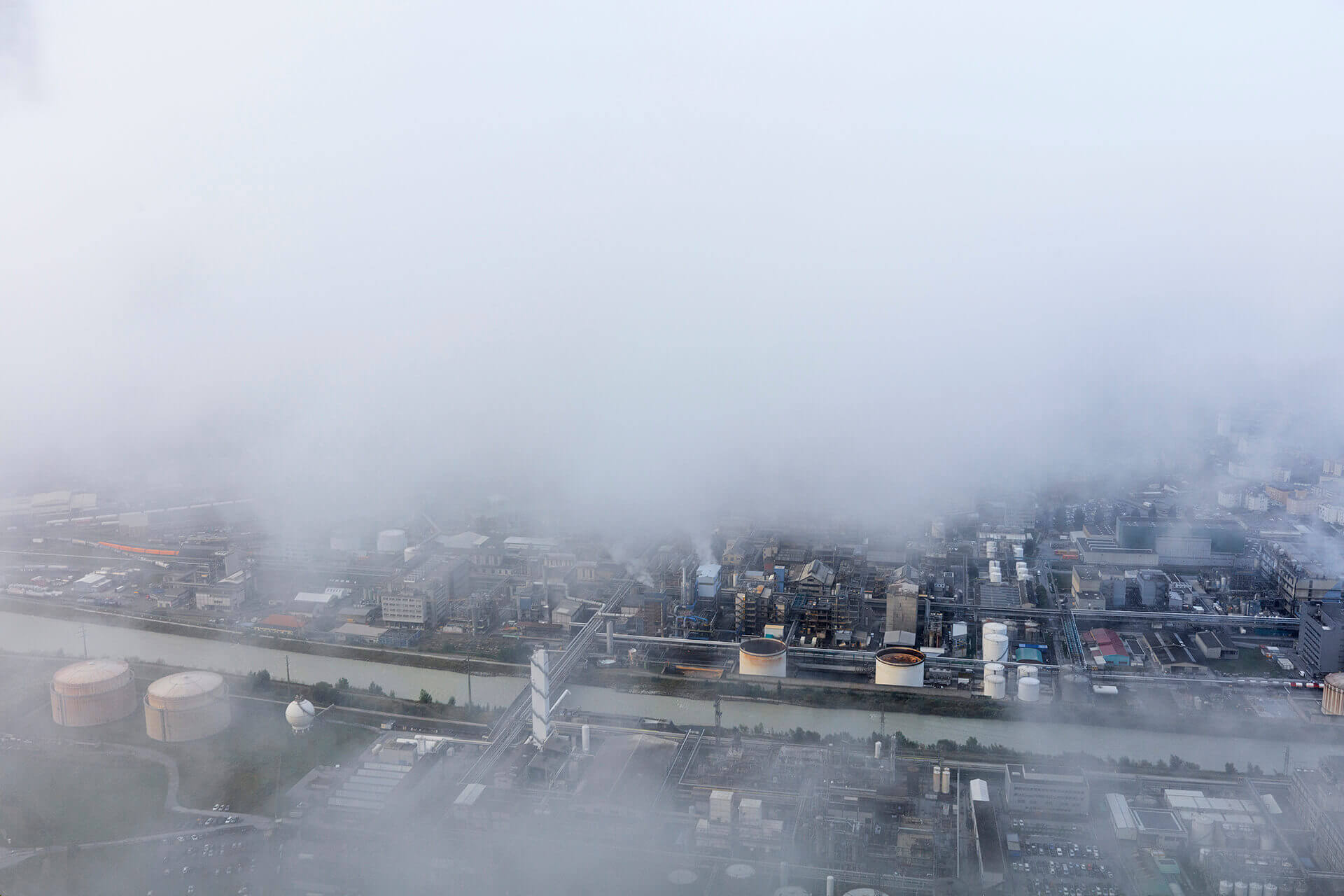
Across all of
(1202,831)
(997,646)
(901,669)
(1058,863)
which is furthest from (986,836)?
(997,646)

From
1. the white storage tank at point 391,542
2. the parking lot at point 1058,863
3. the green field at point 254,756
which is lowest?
the parking lot at point 1058,863

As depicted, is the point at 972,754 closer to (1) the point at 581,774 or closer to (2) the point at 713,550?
(1) the point at 581,774

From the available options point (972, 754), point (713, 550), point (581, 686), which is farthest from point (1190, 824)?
point (713, 550)

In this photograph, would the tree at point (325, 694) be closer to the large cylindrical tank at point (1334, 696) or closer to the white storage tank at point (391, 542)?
the white storage tank at point (391, 542)

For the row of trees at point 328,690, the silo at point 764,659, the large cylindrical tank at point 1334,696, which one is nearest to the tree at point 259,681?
the row of trees at point 328,690

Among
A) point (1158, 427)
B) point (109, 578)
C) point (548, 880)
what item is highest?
point (1158, 427)

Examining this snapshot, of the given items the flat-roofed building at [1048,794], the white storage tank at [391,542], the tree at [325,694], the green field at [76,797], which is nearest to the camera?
the green field at [76,797]

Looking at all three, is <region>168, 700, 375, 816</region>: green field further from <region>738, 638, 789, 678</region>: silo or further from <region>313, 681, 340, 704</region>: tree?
<region>738, 638, 789, 678</region>: silo
